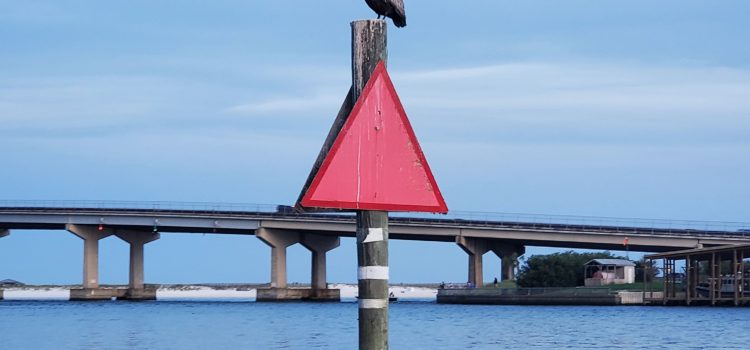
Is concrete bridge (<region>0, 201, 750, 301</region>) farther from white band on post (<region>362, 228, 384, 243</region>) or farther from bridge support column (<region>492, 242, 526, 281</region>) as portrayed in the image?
white band on post (<region>362, 228, 384, 243</region>)

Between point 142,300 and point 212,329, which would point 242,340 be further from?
point 142,300

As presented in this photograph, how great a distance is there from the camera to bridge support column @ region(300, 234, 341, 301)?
406 ft

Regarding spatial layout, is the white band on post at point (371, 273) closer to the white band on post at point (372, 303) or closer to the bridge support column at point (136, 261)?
the white band on post at point (372, 303)

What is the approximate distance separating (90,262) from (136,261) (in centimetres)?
484

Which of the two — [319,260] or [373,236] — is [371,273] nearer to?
[373,236]

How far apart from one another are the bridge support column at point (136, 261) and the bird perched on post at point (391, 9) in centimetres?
11779

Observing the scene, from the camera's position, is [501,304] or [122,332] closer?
[122,332]

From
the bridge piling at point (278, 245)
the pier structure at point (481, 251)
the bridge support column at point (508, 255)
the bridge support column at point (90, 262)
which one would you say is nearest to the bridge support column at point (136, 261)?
the bridge support column at point (90, 262)

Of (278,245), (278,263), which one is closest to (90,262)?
(278,263)

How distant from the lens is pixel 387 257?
7.96 meters

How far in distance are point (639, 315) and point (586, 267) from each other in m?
39.9

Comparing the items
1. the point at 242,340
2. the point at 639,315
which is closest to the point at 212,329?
the point at 242,340

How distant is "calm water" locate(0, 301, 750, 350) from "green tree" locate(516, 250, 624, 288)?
133ft

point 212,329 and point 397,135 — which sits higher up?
point 397,135
